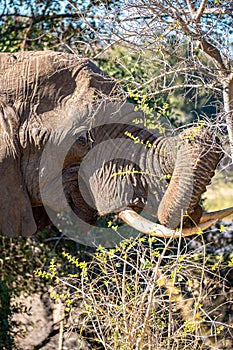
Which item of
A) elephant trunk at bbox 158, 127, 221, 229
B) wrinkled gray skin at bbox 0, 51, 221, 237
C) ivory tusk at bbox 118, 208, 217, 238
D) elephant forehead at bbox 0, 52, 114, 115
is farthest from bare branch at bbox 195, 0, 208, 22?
ivory tusk at bbox 118, 208, 217, 238

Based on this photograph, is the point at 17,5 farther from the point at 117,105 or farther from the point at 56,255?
the point at 117,105

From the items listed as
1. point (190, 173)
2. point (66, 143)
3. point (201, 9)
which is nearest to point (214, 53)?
point (201, 9)

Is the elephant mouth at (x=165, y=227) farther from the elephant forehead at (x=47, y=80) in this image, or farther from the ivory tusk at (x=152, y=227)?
the elephant forehead at (x=47, y=80)

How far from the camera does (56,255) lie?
21.5 ft

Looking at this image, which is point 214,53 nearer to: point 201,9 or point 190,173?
point 201,9

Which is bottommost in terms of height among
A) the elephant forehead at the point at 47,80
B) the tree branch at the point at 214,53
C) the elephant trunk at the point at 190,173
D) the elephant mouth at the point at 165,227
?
the elephant mouth at the point at 165,227

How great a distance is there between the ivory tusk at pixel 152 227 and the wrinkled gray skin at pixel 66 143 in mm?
60

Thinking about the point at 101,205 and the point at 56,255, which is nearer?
the point at 101,205

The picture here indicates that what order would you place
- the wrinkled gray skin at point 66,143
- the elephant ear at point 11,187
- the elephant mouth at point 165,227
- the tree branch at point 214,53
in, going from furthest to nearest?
the elephant ear at point 11,187
the wrinkled gray skin at point 66,143
the elephant mouth at point 165,227
the tree branch at point 214,53

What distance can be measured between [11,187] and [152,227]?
0.83 metres

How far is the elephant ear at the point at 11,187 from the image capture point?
169 inches

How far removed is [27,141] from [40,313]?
117 inches

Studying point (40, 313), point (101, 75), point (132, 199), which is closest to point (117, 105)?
point (101, 75)

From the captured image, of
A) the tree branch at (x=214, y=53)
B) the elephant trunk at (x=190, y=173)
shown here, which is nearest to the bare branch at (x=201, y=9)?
the tree branch at (x=214, y=53)
